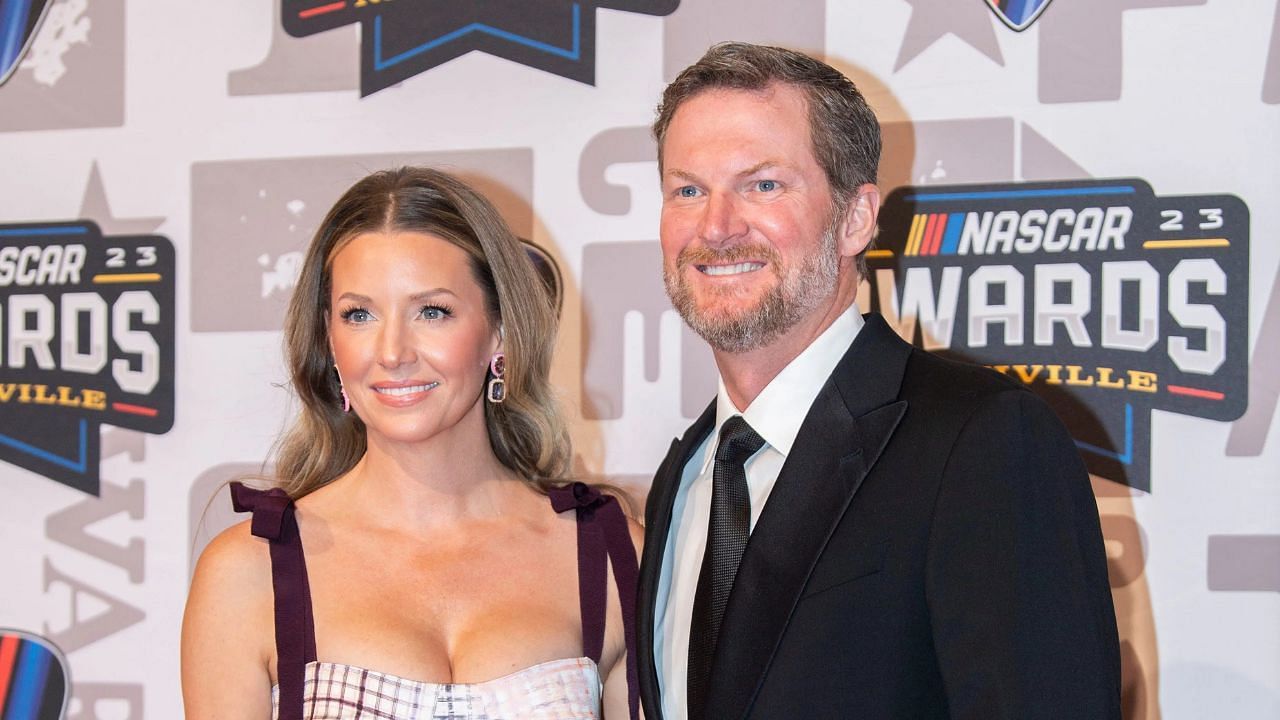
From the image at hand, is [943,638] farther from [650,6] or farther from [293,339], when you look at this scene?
[650,6]

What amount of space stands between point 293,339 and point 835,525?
1.23 meters

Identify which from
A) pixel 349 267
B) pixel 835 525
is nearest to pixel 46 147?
pixel 349 267

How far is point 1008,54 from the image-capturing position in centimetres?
295

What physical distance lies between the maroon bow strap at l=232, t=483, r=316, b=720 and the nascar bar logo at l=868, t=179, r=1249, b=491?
1503 mm

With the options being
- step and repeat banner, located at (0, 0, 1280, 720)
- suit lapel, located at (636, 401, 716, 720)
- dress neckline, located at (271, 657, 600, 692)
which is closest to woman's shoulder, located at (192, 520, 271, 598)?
dress neckline, located at (271, 657, 600, 692)

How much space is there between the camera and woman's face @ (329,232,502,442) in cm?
221

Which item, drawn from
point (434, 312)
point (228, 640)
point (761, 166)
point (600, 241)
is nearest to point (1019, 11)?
point (600, 241)

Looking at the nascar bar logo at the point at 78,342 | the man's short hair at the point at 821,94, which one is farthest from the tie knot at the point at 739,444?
the nascar bar logo at the point at 78,342

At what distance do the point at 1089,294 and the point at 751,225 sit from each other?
53.9 inches

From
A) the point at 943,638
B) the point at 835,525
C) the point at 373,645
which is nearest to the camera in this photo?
the point at 943,638

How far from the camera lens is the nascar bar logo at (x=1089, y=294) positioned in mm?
2820

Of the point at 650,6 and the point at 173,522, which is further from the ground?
the point at 650,6

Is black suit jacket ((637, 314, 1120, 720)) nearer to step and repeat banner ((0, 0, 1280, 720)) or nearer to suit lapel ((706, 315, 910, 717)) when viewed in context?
suit lapel ((706, 315, 910, 717))

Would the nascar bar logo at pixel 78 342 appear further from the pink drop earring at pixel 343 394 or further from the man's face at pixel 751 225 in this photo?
the man's face at pixel 751 225
